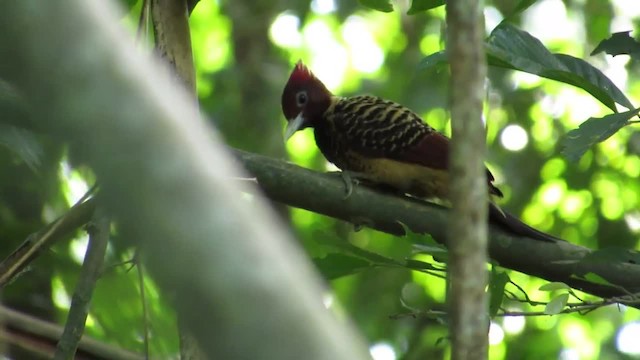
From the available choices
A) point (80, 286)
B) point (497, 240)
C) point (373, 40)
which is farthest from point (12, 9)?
point (373, 40)

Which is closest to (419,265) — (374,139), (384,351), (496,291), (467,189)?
(496,291)

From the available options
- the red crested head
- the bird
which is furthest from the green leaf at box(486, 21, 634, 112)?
the red crested head

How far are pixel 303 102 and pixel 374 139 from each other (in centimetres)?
55

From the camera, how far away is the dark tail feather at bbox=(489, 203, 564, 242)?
250 centimetres

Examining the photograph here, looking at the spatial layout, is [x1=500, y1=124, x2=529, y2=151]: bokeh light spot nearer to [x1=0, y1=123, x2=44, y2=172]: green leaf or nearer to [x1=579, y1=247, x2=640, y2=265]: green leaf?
[x1=579, y1=247, x2=640, y2=265]: green leaf

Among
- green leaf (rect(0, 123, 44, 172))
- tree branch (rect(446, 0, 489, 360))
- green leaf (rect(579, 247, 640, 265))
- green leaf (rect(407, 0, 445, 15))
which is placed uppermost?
green leaf (rect(407, 0, 445, 15))

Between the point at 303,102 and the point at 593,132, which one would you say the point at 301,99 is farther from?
the point at 593,132

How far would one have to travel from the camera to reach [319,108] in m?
4.24

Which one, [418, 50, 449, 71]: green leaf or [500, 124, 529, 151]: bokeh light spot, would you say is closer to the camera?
[418, 50, 449, 71]: green leaf

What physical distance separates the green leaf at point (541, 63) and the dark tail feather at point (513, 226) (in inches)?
14.4

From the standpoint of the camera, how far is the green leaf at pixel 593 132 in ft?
7.12

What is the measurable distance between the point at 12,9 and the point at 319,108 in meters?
3.48

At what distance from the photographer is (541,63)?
223 cm

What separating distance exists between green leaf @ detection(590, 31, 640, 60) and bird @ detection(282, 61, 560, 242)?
3.37ft
